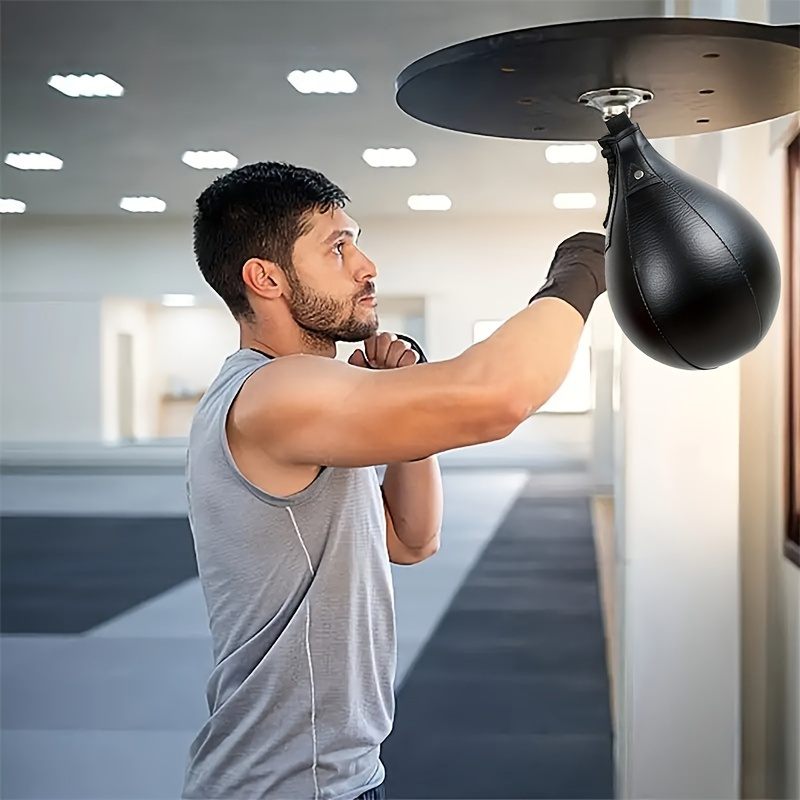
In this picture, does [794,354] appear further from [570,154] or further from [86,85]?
[570,154]

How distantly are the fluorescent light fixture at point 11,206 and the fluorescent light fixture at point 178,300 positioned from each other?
2383mm

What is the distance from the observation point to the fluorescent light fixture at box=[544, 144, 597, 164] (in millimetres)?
8211

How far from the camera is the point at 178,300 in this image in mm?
16312

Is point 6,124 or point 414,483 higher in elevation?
point 6,124

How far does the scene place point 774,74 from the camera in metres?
1.06

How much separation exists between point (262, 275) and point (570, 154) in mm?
7555

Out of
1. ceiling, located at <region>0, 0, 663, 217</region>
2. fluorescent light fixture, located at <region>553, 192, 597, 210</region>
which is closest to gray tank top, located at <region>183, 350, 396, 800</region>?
ceiling, located at <region>0, 0, 663, 217</region>

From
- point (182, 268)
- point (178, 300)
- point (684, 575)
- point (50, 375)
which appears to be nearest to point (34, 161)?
point (182, 268)

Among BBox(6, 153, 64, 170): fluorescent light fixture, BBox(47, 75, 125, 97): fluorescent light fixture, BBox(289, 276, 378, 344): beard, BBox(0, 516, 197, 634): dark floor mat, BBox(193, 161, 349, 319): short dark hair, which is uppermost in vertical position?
BBox(6, 153, 64, 170): fluorescent light fixture

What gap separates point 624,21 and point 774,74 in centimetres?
21

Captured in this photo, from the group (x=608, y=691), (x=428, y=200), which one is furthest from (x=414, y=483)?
(x=428, y=200)

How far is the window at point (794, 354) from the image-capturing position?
8.96 feet

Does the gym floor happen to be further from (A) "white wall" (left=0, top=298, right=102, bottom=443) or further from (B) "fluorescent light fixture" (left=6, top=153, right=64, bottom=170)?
(A) "white wall" (left=0, top=298, right=102, bottom=443)

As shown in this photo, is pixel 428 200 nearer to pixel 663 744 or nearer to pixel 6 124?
pixel 6 124
